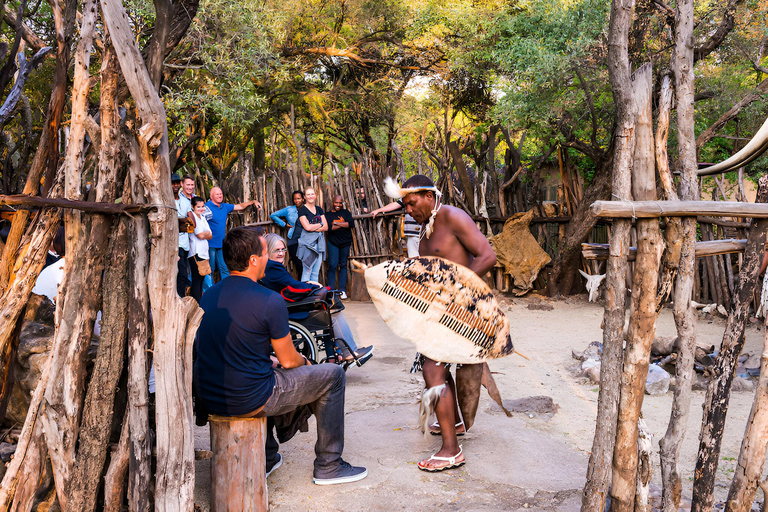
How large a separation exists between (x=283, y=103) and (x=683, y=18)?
33.3ft

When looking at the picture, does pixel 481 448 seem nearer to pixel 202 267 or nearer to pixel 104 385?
pixel 104 385

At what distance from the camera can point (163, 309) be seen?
279 centimetres

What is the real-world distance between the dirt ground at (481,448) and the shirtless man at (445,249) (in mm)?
119

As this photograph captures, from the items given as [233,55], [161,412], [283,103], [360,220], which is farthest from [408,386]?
[283,103]

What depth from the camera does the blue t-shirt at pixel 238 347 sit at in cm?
305

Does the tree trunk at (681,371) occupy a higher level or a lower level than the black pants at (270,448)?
higher

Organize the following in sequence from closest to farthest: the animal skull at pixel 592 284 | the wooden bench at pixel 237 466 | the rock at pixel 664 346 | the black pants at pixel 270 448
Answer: the wooden bench at pixel 237 466, the animal skull at pixel 592 284, the black pants at pixel 270 448, the rock at pixel 664 346

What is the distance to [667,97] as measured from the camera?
312 centimetres

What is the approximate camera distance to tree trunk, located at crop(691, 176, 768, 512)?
9.51ft

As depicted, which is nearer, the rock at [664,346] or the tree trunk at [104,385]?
the tree trunk at [104,385]

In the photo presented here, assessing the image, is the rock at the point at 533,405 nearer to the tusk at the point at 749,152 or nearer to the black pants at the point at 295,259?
the tusk at the point at 749,152

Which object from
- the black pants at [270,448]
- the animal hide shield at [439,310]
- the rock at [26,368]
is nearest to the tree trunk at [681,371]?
the animal hide shield at [439,310]

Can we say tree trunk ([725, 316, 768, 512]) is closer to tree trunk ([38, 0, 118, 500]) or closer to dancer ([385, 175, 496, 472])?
dancer ([385, 175, 496, 472])

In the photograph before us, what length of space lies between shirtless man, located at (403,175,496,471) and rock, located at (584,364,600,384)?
7.72ft
